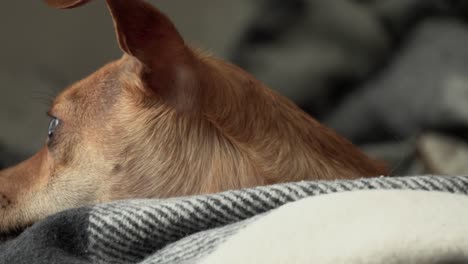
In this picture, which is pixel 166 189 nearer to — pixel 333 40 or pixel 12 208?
pixel 12 208

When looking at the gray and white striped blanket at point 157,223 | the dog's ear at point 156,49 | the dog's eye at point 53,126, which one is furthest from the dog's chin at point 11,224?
the gray and white striped blanket at point 157,223

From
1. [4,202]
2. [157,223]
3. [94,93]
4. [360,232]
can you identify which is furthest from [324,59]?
[360,232]

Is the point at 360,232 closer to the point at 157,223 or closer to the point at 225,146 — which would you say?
the point at 157,223

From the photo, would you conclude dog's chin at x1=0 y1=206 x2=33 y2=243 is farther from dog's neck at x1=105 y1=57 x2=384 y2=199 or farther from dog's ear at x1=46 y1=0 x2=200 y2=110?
dog's ear at x1=46 y1=0 x2=200 y2=110

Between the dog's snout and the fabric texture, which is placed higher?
the fabric texture

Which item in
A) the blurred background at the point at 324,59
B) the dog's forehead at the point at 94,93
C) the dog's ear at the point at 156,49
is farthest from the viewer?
the blurred background at the point at 324,59

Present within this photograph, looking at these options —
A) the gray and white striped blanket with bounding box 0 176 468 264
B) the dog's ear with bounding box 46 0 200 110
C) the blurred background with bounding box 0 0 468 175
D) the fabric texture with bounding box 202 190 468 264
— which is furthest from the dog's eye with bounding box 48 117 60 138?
the fabric texture with bounding box 202 190 468 264

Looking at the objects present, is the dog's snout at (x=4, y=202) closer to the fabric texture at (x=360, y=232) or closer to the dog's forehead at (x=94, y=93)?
Answer: the dog's forehead at (x=94, y=93)

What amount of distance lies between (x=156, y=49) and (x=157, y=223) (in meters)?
0.34

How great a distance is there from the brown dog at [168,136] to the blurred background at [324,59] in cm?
37

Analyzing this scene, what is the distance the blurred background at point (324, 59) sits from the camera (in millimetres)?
1542

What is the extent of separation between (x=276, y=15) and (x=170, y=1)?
225mm

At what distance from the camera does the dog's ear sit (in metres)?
1.00

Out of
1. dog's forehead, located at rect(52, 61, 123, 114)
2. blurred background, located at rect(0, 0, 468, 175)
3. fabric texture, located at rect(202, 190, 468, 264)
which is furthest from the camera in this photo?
blurred background, located at rect(0, 0, 468, 175)
